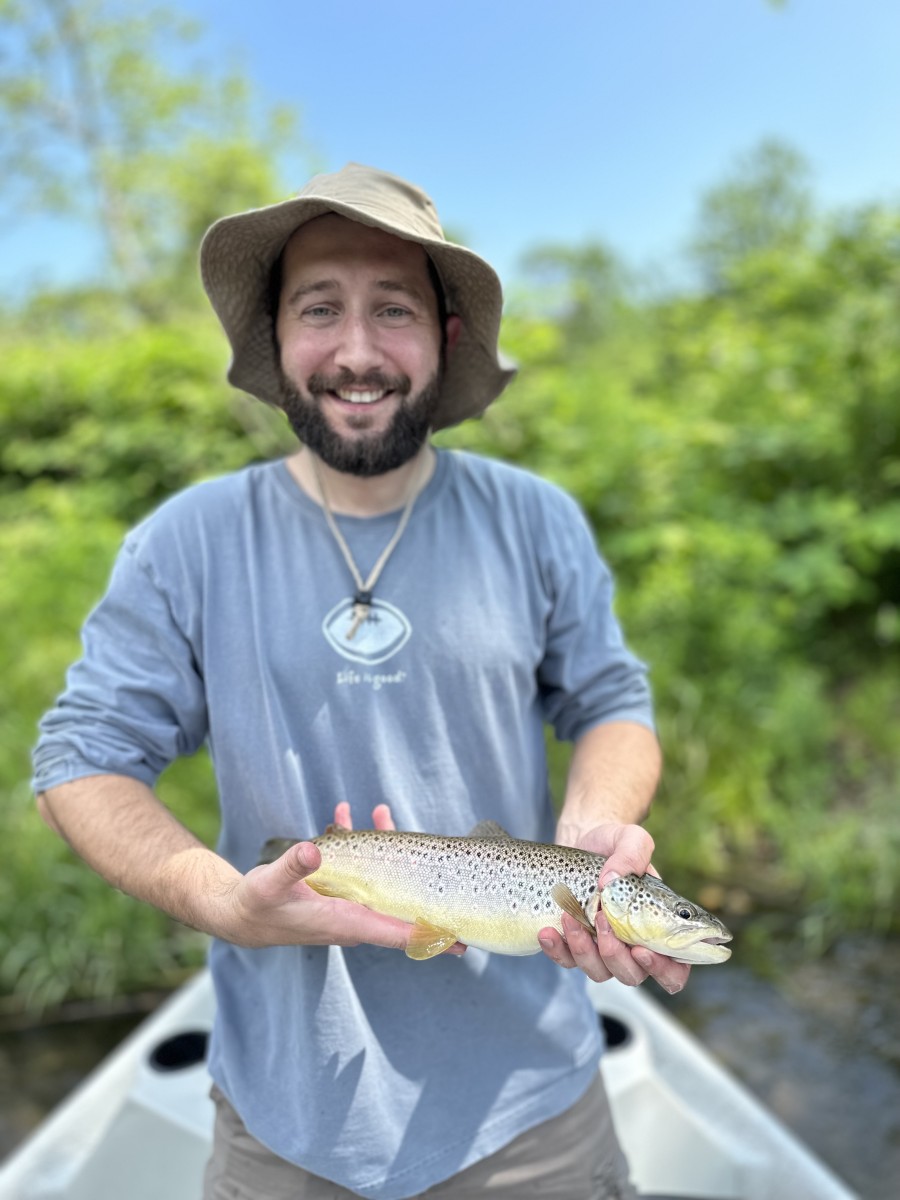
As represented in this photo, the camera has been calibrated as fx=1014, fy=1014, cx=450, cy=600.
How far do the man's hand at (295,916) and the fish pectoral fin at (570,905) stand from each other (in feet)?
0.96

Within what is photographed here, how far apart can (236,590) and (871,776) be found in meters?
6.19

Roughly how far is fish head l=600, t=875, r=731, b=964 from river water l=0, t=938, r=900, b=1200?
10.6ft

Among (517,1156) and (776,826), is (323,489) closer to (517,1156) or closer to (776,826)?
(517,1156)

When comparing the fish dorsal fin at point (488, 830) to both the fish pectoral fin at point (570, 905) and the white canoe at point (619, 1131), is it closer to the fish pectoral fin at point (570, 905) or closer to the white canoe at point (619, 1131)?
the fish pectoral fin at point (570, 905)

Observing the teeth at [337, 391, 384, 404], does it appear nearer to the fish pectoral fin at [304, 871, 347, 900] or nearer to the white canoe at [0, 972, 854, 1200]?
the fish pectoral fin at [304, 871, 347, 900]

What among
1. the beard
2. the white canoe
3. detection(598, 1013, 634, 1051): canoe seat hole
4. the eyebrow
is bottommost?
the white canoe

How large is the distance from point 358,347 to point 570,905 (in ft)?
3.76

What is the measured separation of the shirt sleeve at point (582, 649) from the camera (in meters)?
2.29

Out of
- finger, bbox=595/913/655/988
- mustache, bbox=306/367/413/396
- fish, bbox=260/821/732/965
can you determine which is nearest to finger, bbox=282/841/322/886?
fish, bbox=260/821/732/965

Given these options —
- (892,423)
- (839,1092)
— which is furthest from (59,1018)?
(892,423)

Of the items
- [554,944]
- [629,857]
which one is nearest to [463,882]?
[554,944]

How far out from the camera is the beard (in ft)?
6.85

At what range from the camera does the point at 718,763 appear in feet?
22.2

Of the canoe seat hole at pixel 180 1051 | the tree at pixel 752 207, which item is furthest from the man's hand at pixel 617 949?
the tree at pixel 752 207
